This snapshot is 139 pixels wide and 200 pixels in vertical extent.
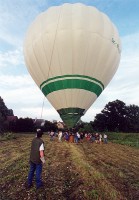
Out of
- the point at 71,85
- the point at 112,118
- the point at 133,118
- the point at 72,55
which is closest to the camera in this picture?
the point at 72,55

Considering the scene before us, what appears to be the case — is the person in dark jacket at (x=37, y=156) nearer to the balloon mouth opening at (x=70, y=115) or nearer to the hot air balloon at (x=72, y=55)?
the hot air balloon at (x=72, y=55)

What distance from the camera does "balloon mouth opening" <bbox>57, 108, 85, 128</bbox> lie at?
1165 inches

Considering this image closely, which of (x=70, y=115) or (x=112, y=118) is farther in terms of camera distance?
(x=112, y=118)

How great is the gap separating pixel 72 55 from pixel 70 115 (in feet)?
18.6

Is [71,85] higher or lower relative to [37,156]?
higher

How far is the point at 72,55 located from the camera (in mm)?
27812

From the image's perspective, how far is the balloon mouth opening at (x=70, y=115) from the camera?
97.0 ft

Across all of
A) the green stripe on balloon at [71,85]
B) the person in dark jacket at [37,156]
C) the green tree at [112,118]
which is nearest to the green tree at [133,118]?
the green tree at [112,118]

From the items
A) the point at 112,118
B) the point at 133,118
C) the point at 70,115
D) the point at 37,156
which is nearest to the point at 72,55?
the point at 70,115

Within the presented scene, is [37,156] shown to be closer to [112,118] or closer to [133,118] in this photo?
[112,118]

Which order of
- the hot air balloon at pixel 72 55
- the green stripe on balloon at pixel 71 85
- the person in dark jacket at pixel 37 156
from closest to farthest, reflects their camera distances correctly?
the person in dark jacket at pixel 37 156, the hot air balloon at pixel 72 55, the green stripe on balloon at pixel 71 85

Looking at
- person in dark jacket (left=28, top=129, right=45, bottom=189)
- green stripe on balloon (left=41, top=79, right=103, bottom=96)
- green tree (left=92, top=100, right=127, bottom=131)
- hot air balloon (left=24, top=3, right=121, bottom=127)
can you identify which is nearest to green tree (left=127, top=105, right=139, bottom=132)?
green tree (left=92, top=100, right=127, bottom=131)

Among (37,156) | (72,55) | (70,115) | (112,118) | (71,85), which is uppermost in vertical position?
(112,118)

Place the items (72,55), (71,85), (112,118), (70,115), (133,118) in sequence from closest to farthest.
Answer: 1. (72,55)
2. (71,85)
3. (70,115)
4. (112,118)
5. (133,118)
